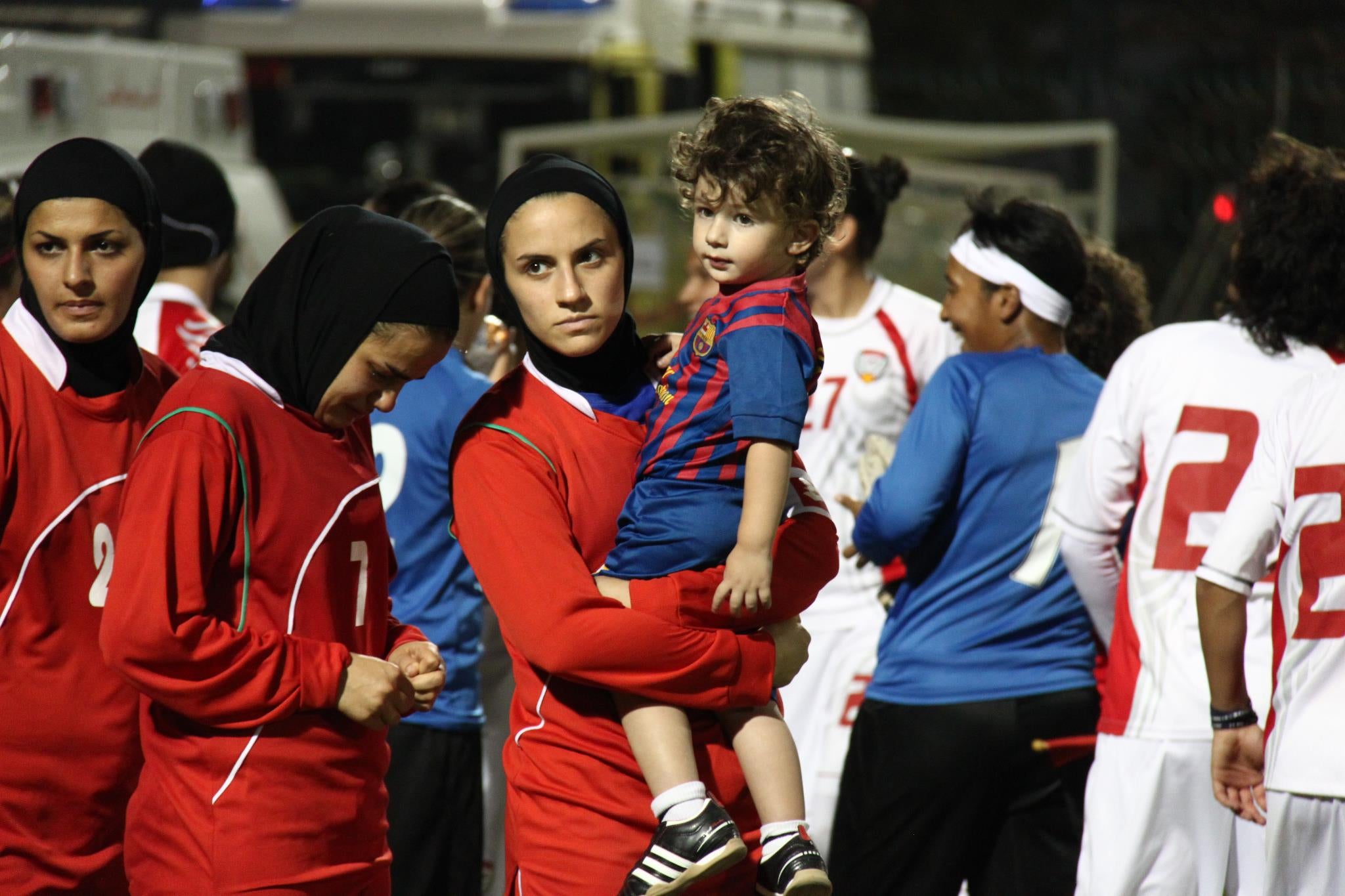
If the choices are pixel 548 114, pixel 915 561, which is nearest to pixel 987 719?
pixel 915 561

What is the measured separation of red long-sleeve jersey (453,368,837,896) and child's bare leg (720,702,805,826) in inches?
1.7

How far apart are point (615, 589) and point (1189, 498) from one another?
5.72 ft

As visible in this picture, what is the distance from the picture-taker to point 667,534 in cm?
270

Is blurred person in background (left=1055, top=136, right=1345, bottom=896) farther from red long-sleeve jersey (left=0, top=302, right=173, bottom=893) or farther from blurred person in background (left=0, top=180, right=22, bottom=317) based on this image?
blurred person in background (left=0, top=180, right=22, bottom=317)

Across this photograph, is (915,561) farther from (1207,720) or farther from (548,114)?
(548,114)

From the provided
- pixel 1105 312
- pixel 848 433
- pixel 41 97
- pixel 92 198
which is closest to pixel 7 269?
pixel 92 198

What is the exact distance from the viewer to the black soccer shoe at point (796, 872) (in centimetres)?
262

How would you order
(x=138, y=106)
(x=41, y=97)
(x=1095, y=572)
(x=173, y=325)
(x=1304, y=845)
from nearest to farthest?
(x=1304, y=845) < (x=1095, y=572) < (x=173, y=325) < (x=41, y=97) < (x=138, y=106)

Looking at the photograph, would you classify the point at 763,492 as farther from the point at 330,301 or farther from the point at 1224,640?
the point at 1224,640

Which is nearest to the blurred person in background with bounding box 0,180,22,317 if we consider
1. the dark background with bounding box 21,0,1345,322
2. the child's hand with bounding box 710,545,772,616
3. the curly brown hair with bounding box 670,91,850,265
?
the curly brown hair with bounding box 670,91,850,265

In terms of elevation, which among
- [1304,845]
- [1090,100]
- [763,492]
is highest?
[763,492]

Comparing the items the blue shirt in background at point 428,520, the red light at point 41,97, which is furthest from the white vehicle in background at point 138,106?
the blue shirt in background at point 428,520

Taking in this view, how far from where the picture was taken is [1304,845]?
317 cm

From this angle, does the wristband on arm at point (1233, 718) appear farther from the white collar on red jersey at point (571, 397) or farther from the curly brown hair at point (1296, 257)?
the white collar on red jersey at point (571, 397)
